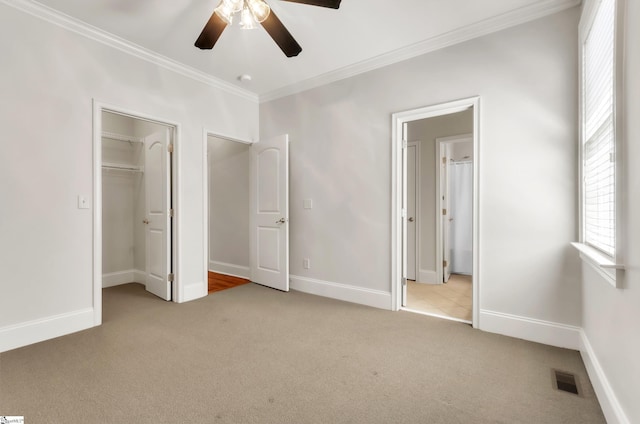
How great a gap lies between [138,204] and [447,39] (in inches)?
174

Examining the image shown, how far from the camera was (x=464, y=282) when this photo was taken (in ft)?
14.8

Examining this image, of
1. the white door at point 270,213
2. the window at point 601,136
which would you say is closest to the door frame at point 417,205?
the white door at point 270,213

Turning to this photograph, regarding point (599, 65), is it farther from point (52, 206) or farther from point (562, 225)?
point (52, 206)

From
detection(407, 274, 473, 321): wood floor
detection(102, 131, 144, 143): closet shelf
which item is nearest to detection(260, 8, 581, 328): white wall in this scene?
detection(407, 274, 473, 321): wood floor

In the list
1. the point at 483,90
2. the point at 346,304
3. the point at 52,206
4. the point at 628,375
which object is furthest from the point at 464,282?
the point at 52,206

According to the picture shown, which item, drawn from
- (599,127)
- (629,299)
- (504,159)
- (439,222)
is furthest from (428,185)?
(629,299)

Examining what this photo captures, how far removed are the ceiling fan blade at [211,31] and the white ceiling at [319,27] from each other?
0.33 metres

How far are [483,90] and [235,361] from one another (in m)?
2.98

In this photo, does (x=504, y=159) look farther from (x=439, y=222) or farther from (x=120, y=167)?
(x=120, y=167)

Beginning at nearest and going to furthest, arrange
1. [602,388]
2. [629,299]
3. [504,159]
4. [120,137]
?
[629,299]
[602,388]
[504,159]
[120,137]

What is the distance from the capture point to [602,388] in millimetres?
1644

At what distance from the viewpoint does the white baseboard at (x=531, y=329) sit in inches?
92.0

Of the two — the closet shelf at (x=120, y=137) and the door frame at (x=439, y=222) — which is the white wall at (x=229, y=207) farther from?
the door frame at (x=439, y=222)

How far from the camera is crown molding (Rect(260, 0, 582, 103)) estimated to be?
2391 millimetres
